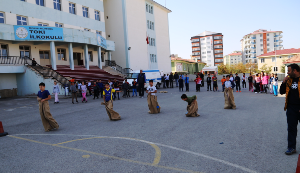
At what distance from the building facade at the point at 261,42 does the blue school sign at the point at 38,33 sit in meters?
111

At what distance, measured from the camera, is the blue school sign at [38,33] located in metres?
23.0

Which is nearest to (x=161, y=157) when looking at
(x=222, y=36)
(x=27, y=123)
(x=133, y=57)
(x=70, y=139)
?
(x=70, y=139)

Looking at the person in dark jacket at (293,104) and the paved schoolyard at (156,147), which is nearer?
the paved schoolyard at (156,147)

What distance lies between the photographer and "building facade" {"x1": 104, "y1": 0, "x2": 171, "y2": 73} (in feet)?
127

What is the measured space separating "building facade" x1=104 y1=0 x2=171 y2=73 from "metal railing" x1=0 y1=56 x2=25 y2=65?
17553 millimetres

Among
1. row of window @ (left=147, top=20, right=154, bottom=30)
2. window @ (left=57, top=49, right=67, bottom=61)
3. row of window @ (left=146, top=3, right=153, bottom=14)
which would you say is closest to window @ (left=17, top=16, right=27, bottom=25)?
window @ (left=57, top=49, right=67, bottom=61)

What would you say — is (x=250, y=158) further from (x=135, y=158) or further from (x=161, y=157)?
(x=135, y=158)

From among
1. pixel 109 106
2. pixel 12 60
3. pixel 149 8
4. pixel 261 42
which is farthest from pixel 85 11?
pixel 261 42

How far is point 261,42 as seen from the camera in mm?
117500

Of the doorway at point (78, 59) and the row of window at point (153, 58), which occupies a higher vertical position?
the row of window at point (153, 58)

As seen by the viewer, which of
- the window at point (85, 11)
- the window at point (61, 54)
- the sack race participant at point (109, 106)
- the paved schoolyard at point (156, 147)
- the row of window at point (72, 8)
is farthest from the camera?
the window at point (85, 11)

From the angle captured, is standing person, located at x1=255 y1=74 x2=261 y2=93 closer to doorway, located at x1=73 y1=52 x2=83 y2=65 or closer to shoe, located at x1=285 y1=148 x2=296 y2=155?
shoe, located at x1=285 y1=148 x2=296 y2=155

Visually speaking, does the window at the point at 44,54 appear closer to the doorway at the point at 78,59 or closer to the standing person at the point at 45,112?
the doorway at the point at 78,59

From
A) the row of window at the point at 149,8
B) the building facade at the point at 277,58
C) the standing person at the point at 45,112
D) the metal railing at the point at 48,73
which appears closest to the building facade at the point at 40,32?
the metal railing at the point at 48,73
